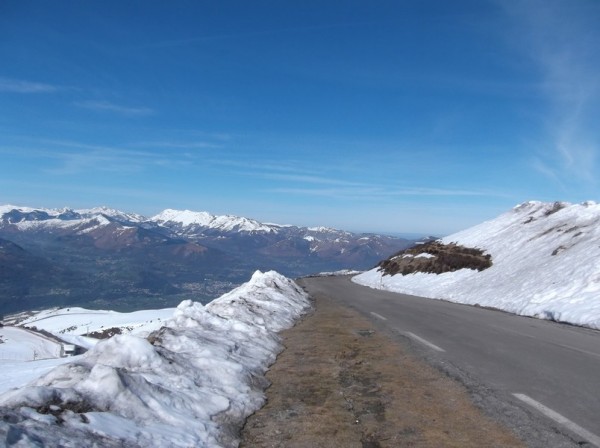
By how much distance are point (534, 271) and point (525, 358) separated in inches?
768

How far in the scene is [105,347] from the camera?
7.27 m

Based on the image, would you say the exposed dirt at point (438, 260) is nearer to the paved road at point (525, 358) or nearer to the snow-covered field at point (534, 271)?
the snow-covered field at point (534, 271)

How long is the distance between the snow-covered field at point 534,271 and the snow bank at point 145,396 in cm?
1387

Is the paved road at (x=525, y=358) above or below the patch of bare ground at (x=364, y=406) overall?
above

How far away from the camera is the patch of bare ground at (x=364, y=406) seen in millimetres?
5523

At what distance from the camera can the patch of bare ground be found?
5.52m

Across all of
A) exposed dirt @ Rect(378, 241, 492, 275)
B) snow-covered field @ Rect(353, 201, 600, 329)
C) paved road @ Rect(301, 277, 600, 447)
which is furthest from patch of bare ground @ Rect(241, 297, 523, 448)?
exposed dirt @ Rect(378, 241, 492, 275)

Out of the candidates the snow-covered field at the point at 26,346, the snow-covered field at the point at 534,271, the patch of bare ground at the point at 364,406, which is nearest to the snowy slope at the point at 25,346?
the snow-covered field at the point at 26,346

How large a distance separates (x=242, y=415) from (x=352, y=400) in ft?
5.57

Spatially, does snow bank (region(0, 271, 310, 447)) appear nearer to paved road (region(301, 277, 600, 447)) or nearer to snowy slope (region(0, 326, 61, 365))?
paved road (region(301, 277, 600, 447))

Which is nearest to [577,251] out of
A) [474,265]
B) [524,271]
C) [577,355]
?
[524,271]

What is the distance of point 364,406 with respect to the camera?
21.9 feet

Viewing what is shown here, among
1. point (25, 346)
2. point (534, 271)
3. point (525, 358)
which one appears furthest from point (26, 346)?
point (525, 358)

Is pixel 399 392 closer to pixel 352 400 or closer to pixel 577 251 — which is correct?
pixel 352 400
